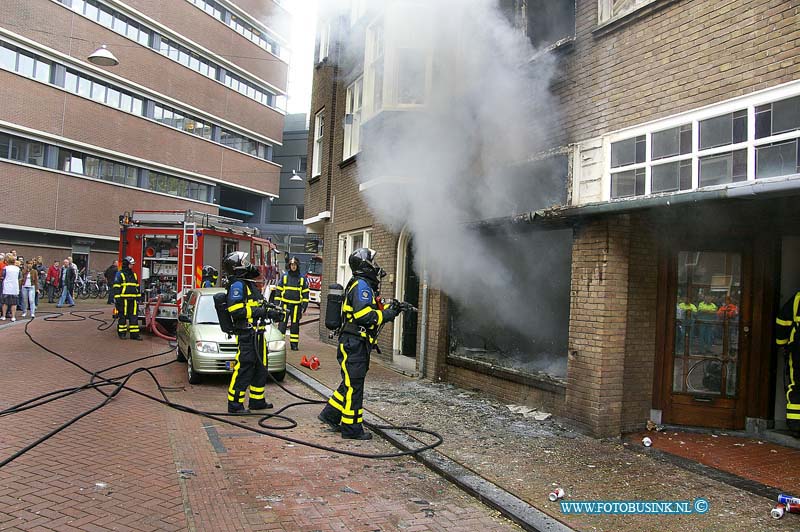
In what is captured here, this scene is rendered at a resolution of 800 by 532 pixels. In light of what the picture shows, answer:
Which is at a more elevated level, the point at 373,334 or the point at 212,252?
the point at 212,252

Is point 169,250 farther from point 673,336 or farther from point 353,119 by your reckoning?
point 673,336

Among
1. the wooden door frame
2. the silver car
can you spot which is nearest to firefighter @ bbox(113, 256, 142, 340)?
the silver car

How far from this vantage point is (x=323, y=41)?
1487 cm

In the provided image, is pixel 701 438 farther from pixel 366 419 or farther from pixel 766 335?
pixel 366 419

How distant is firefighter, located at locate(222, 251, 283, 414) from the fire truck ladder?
6.45 m

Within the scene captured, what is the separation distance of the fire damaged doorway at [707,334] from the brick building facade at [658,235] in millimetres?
10

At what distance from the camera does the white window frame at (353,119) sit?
12023 mm

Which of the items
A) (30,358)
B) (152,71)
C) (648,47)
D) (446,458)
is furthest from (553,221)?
(152,71)

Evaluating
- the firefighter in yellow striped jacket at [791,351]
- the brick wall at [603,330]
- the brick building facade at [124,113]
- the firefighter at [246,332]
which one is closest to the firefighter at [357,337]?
the firefighter at [246,332]

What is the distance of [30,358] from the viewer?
9094mm

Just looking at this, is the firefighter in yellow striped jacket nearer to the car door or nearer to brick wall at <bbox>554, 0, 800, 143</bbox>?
brick wall at <bbox>554, 0, 800, 143</bbox>

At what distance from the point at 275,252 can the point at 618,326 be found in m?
12.8

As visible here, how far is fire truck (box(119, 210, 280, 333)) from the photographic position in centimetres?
1266

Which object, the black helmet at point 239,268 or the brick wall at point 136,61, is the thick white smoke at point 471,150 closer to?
the black helmet at point 239,268
